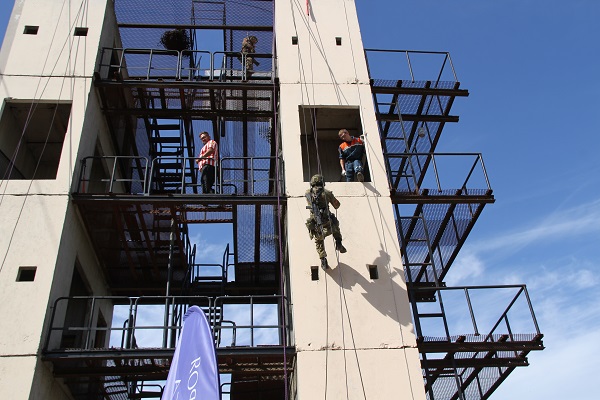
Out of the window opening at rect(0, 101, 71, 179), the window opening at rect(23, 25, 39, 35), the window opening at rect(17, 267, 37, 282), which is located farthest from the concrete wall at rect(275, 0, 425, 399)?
the window opening at rect(23, 25, 39, 35)

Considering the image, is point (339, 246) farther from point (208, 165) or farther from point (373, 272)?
point (208, 165)

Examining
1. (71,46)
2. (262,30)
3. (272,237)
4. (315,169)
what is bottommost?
(272,237)

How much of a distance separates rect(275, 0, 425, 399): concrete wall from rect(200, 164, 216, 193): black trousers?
193 cm

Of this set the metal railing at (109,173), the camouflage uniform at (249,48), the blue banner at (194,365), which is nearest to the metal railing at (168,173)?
the metal railing at (109,173)

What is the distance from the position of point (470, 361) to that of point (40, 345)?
28.7ft

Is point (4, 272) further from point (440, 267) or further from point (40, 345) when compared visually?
point (440, 267)

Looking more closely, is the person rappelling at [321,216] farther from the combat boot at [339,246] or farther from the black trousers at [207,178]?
the black trousers at [207,178]

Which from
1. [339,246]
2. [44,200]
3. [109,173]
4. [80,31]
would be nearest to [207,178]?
[44,200]

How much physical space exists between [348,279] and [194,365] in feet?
20.5

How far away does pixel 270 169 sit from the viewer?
17781mm

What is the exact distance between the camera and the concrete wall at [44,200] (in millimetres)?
11389

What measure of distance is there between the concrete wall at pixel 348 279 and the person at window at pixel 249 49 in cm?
216

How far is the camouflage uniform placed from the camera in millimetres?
18469

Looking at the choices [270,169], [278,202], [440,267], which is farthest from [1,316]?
[440,267]
